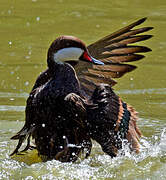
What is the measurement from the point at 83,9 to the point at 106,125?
673 centimetres

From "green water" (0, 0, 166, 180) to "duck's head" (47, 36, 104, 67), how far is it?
1.10 m

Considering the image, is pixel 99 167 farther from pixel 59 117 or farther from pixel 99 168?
pixel 59 117

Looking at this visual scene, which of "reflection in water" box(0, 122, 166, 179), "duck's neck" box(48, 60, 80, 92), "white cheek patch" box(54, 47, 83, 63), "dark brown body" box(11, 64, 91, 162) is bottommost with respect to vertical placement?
"reflection in water" box(0, 122, 166, 179)

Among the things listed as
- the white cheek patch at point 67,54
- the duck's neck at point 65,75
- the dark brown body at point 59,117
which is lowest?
the dark brown body at point 59,117

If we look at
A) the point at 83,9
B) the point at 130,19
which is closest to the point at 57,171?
the point at 130,19

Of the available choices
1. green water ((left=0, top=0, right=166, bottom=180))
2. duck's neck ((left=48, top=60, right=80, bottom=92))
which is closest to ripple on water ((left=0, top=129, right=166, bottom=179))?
green water ((left=0, top=0, right=166, bottom=180))

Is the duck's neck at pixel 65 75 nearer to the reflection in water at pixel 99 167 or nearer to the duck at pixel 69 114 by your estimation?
the duck at pixel 69 114

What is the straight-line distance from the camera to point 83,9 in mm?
13078

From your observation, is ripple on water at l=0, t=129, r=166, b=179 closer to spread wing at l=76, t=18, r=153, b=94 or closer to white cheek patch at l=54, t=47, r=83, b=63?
spread wing at l=76, t=18, r=153, b=94

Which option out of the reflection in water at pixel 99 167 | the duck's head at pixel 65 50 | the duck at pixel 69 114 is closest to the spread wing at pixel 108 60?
the duck at pixel 69 114

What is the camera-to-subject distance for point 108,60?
762 cm

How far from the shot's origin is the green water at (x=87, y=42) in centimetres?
657

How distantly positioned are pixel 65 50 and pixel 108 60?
42.6 inches

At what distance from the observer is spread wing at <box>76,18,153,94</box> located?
294 inches
